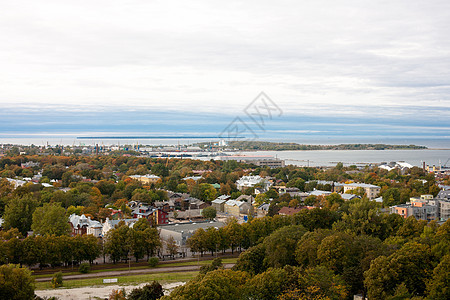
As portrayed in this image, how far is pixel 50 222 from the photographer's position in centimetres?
2373

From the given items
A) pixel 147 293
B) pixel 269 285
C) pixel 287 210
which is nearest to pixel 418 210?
pixel 287 210

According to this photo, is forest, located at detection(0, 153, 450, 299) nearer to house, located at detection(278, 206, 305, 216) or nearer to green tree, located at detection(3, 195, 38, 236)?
green tree, located at detection(3, 195, 38, 236)

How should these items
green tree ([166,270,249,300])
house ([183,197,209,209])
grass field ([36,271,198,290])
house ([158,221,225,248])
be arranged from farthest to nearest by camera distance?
house ([183,197,209,209]) → house ([158,221,225,248]) → grass field ([36,271,198,290]) → green tree ([166,270,249,300])

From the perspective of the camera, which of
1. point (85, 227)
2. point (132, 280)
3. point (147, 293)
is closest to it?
point (147, 293)

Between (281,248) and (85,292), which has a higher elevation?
(281,248)

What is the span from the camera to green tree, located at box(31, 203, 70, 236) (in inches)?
917

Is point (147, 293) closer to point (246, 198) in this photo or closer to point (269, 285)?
point (269, 285)

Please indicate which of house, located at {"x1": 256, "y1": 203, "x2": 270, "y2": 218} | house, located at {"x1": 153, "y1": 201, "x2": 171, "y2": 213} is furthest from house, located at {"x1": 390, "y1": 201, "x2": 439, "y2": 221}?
house, located at {"x1": 153, "y1": 201, "x2": 171, "y2": 213}

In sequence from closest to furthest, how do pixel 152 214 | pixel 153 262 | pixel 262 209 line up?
1. pixel 153 262
2. pixel 152 214
3. pixel 262 209

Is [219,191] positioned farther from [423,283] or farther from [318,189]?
[423,283]

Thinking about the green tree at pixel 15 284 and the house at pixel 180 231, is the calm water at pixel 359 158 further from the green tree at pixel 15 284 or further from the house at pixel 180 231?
the green tree at pixel 15 284

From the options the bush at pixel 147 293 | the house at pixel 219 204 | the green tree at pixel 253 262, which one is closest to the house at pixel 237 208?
the house at pixel 219 204

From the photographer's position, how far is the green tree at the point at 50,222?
2328cm

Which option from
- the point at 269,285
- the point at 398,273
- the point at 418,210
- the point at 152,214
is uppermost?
the point at 398,273
